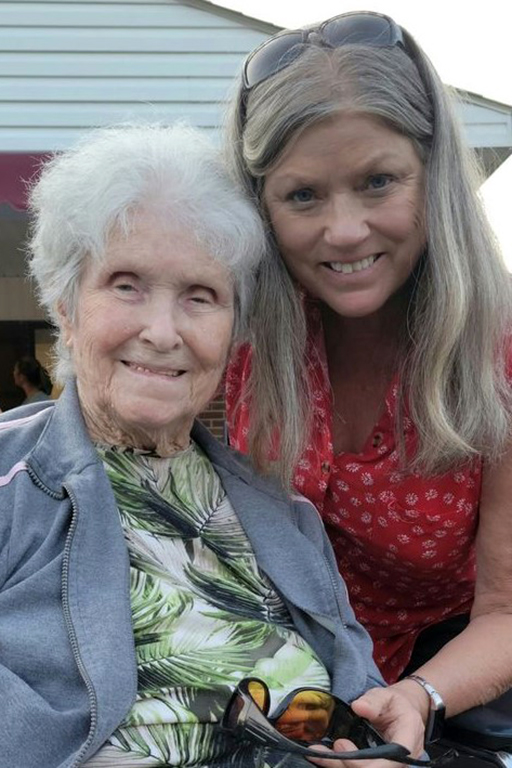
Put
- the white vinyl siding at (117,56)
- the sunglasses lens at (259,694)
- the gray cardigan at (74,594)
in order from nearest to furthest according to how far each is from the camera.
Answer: the gray cardigan at (74,594) → the sunglasses lens at (259,694) → the white vinyl siding at (117,56)

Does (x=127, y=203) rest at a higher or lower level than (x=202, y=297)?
higher

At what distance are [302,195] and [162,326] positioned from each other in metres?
0.47

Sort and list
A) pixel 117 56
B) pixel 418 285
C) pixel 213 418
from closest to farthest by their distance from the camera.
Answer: pixel 418 285, pixel 213 418, pixel 117 56

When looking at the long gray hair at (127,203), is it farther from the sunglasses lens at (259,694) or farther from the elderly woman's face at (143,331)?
the sunglasses lens at (259,694)

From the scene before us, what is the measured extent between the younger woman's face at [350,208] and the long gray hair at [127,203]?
100mm

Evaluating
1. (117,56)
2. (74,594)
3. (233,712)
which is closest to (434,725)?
(233,712)

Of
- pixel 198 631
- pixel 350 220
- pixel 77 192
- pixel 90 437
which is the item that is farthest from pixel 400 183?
pixel 198 631

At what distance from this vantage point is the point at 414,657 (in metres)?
2.50

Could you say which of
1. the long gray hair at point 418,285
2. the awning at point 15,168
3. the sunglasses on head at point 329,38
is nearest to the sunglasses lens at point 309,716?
the long gray hair at point 418,285

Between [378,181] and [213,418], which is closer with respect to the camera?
[378,181]

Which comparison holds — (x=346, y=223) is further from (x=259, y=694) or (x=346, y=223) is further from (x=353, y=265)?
(x=259, y=694)

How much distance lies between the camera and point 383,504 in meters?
2.27

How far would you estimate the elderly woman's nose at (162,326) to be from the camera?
6.07 ft

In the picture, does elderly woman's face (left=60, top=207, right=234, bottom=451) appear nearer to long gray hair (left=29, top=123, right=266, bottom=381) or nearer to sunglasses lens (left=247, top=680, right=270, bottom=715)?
long gray hair (left=29, top=123, right=266, bottom=381)
